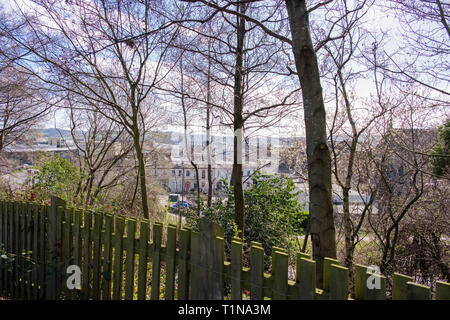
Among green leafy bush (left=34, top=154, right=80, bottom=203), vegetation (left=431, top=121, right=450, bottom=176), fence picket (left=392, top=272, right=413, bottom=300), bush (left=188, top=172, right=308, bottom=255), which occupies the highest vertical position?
vegetation (left=431, top=121, right=450, bottom=176)

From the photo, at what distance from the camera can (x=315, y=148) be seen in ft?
7.55

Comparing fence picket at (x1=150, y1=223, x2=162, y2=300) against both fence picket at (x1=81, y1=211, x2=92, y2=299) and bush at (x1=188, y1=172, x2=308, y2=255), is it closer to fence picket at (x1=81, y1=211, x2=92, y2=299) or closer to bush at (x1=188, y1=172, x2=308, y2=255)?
fence picket at (x1=81, y1=211, x2=92, y2=299)

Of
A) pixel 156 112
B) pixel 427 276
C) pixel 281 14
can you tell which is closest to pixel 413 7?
pixel 281 14

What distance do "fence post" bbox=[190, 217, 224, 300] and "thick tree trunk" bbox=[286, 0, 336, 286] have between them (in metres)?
0.84

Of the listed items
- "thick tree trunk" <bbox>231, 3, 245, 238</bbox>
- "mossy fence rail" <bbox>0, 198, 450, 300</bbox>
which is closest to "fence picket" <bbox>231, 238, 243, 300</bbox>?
"mossy fence rail" <bbox>0, 198, 450, 300</bbox>

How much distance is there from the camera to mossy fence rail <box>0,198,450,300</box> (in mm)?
1506

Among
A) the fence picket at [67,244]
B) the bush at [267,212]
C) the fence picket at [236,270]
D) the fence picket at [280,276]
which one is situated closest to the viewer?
the fence picket at [280,276]

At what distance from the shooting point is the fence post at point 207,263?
184cm

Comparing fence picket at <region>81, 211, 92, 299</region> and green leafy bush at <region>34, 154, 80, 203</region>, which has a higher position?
→ green leafy bush at <region>34, 154, 80, 203</region>

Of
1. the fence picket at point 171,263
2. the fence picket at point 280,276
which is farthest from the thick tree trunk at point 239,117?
the fence picket at point 280,276

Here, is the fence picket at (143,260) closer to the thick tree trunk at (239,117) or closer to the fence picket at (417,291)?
the fence picket at (417,291)

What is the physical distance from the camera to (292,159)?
10.7m

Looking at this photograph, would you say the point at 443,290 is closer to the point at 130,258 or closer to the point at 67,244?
the point at 130,258

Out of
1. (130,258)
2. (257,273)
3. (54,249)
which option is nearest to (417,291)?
(257,273)
